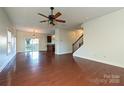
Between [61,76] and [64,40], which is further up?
[64,40]

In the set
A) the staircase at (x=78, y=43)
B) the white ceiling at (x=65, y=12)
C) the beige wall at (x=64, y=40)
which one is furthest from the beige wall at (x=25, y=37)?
the white ceiling at (x=65, y=12)

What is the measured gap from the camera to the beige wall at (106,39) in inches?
202

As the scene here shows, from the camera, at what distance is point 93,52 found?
7.09 metres

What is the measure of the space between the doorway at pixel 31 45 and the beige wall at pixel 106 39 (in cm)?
800

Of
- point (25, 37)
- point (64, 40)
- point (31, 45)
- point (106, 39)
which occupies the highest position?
point (25, 37)

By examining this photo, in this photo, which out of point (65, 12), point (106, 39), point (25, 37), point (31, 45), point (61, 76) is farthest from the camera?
point (31, 45)

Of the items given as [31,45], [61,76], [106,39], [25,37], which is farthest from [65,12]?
[31,45]

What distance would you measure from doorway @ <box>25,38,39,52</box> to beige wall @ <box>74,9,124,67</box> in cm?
800

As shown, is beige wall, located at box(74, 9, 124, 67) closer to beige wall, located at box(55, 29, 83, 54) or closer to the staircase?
the staircase

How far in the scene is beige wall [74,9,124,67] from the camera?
512 centimetres

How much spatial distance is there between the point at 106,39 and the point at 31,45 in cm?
1010

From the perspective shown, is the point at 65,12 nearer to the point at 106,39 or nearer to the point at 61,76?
the point at 106,39

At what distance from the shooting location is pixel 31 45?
14117 mm
